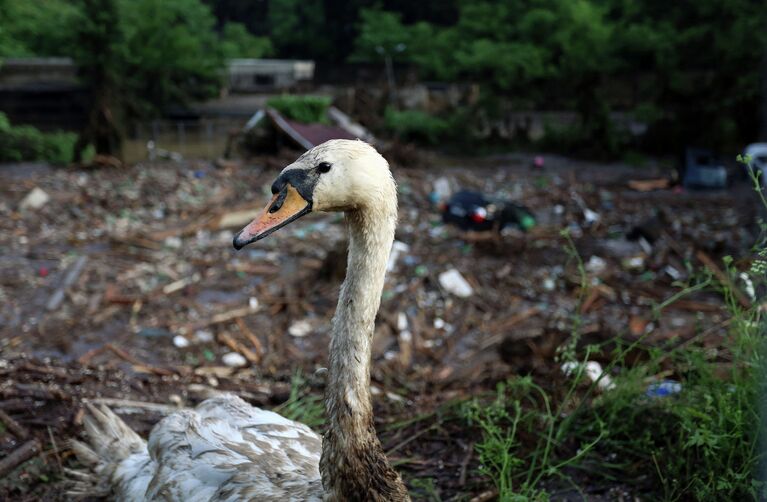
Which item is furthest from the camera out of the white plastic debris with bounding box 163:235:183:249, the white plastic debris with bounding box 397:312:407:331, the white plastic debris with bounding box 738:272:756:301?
the white plastic debris with bounding box 163:235:183:249

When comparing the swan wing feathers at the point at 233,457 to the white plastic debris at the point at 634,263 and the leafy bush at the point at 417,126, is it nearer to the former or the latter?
the white plastic debris at the point at 634,263

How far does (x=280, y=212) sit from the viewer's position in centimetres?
217

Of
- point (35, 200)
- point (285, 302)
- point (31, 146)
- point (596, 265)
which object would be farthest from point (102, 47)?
point (596, 265)

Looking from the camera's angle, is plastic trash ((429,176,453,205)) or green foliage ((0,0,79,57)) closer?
plastic trash ((429,176,453,205))

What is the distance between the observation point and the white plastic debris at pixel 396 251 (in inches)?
308

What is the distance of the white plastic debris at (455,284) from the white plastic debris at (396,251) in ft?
2.08

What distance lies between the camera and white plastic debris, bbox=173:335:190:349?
5.88 metres

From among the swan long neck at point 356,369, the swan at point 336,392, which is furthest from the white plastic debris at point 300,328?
the swan long neck at point 356,369

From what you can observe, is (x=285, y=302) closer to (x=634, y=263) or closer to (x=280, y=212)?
(x=634, y=263)

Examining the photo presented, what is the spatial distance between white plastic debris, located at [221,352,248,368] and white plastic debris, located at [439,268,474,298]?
2515 mm

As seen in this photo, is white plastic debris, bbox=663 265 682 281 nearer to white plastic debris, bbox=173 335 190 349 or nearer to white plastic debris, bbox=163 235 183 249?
white plastic debris, bbox=173 335 190 349

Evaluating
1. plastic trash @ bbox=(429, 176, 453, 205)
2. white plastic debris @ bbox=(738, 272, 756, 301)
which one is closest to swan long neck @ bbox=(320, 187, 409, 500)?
white plastic debris @ bbox=(738, 272, 756, 301)

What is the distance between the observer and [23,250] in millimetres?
8031

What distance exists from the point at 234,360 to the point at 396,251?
300cm
